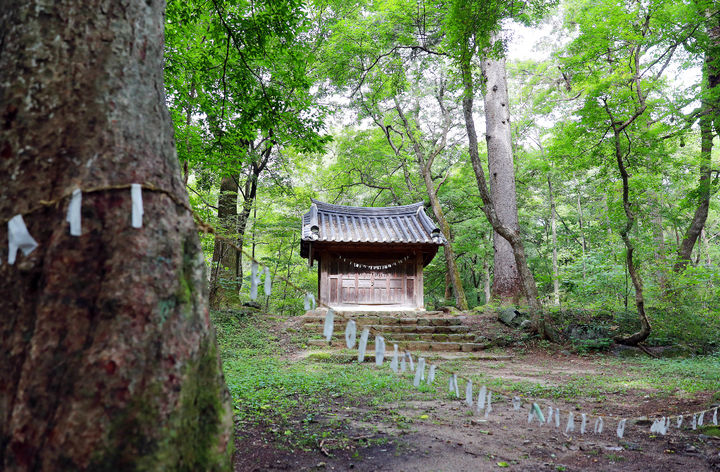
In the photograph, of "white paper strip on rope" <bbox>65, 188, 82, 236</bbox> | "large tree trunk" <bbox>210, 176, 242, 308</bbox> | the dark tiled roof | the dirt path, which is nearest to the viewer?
"white paper strip on rope" <bbox>65, 188, 82, 236</bbox>

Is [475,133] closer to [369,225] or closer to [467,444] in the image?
[369,225]

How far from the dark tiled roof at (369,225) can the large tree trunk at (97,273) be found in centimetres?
1032

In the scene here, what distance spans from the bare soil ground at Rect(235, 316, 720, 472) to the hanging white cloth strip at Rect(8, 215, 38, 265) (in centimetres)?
210

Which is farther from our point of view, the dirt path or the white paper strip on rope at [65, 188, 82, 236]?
the dirt path

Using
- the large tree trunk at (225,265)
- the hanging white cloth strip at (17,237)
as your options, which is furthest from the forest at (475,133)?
the hanging white cloth strip at (17,237)

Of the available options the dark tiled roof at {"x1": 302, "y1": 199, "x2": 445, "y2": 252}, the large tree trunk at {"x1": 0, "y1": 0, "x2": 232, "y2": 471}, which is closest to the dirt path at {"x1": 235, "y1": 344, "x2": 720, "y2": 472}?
the large tree trunk at {"x1": 0, "y1": 0, "x2": 232, "y2": 471}

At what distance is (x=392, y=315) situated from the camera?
1178cm

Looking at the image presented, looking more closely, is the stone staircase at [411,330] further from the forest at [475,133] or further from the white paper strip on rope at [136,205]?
the white paper strip on rope at [136,205]

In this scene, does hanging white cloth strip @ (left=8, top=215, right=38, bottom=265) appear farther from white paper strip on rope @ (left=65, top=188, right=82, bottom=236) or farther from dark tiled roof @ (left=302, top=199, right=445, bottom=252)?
dark tiled roof @ (left=302, top=199, right=445, bottom=252)

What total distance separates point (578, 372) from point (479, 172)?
200 inches

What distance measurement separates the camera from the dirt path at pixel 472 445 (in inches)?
116

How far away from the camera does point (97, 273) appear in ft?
4.69

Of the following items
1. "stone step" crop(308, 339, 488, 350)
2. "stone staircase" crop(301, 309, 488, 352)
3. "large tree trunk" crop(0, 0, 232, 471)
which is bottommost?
"stone step" crop(308, 339, 488, 350)

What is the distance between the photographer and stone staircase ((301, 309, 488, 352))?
9844mm
